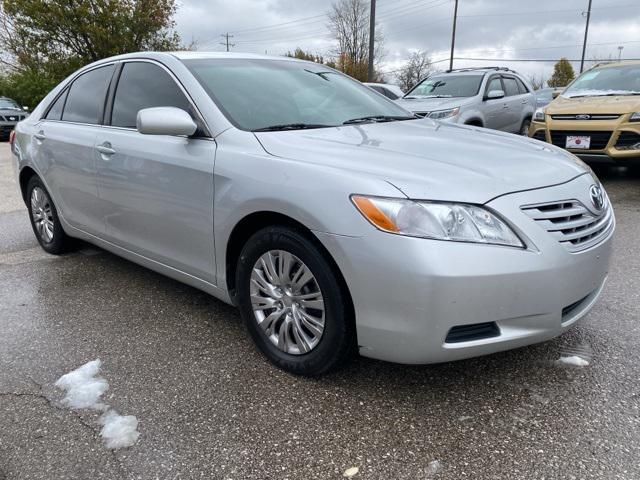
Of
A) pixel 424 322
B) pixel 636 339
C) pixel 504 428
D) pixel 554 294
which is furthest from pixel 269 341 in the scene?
pixel 636 339

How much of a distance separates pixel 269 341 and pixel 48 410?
1.03 metres

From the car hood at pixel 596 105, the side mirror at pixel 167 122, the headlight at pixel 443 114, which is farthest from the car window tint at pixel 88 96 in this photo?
the car hood at pixel 596 105

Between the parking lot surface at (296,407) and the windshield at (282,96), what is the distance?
49.2 inches

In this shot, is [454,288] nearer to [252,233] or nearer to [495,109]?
[252,233]

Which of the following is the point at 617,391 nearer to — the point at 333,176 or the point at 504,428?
A: the point at 504,428

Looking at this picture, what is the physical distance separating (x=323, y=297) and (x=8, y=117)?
20.5 meters

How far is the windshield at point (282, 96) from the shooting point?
2.98 metres

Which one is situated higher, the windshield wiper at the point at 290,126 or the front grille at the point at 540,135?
the windshield wiper at the point at 290,126

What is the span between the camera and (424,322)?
7.01 ft

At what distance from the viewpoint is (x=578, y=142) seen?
23.3 ft

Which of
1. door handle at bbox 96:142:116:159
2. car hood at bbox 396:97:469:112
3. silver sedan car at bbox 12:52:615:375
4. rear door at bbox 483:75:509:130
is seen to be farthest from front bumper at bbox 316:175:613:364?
rear door at bbox 483:75:509:130

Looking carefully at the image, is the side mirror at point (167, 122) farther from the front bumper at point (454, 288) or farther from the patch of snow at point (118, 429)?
the patch of snow at point (118, 429)

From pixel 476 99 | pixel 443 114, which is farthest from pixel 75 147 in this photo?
pixel 476 99

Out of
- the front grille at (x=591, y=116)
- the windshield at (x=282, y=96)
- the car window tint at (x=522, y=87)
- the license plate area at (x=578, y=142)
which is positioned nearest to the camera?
the windshield at (x=282, y=96)
